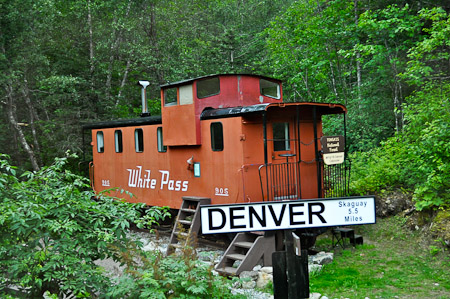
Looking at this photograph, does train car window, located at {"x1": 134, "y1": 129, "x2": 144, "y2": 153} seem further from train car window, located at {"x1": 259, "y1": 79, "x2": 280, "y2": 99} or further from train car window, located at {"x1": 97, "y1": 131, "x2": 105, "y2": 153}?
train car window, located at {"x1": 259, "y1": 79, "x2": 280, "y2": 99}

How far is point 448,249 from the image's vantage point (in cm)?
821

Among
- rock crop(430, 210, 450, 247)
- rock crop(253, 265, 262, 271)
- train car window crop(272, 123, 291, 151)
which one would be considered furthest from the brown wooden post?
train car window crop(272, 123, 291, 151)

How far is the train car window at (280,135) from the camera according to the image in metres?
9.66

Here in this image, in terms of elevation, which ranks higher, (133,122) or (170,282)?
(133,122)

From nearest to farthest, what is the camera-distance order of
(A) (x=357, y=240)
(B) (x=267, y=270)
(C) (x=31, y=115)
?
1. (B) (x=267, y=270)
2. (A) (x=357, y=240)
3. (C) (x=31, y=115)

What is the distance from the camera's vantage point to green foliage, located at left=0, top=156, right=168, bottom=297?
4539mm

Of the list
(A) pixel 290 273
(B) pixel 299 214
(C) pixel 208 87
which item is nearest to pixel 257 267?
(C) pixel 208 87

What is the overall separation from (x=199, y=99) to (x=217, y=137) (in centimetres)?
107

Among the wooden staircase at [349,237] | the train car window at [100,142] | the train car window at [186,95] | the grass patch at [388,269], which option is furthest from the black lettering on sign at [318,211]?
the train car window at [100,142]

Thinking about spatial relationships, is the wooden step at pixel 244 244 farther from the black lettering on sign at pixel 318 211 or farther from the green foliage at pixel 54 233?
the black lettering on sign at pixel 318 211

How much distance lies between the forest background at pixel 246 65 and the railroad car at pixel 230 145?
1960mm

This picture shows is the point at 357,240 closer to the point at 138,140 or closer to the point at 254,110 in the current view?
the point at 254,110

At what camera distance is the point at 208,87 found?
1045 cm

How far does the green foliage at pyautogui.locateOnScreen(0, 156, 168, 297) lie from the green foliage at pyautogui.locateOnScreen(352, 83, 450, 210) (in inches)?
240
